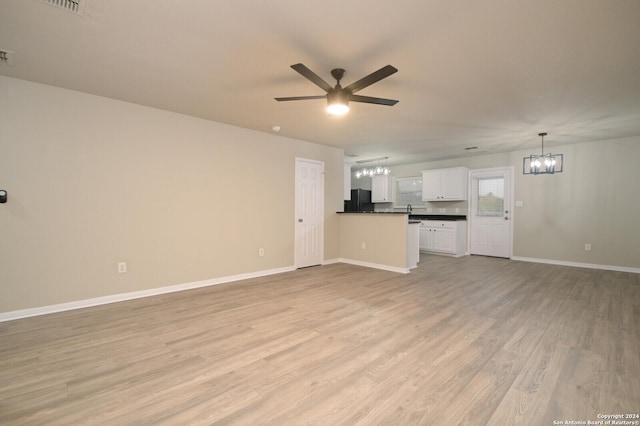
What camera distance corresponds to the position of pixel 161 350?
229 centimetres

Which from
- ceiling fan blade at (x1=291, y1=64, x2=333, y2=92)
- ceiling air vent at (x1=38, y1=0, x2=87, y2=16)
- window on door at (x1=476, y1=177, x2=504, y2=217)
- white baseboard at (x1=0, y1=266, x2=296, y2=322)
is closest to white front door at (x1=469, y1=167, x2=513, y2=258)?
window on door at (x1=476, y1=177, x2=504, y2=217)

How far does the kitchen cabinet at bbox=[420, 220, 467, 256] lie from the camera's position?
22.0 feet

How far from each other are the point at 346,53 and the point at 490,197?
601 centimetres

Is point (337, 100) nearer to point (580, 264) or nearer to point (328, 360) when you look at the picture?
point (328, 360)

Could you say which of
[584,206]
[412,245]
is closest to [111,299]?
[412,245]

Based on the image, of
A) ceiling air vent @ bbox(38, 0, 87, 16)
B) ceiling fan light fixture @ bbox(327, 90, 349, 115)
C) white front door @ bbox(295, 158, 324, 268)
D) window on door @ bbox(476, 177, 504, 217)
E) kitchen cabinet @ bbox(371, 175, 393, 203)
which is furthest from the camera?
kitchen cabinet @ bbox(371, 175, 393, 203)

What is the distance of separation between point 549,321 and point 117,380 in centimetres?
384

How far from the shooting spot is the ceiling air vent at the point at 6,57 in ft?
8.03

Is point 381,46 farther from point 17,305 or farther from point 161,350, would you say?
point 17,305

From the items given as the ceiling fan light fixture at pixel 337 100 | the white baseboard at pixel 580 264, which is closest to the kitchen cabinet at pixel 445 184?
the white baseboard at pixel 580 264

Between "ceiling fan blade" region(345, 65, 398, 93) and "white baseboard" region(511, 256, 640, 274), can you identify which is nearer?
"ceiling fan blade" region(345, 65, 398, 93)

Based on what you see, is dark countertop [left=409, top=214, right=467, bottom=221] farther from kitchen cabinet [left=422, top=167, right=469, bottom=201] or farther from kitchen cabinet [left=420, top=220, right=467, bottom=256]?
kitchen cabinet [left=422, top=167, right=469, bottom=201]

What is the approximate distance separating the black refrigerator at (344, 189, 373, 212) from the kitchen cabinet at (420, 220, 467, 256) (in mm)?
1948

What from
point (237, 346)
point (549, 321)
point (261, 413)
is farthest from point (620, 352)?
point (237, 346)
